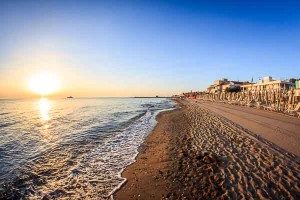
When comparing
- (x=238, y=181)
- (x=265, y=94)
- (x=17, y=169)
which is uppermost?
(x=265, y=94)

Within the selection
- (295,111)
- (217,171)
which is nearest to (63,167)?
(217,171)

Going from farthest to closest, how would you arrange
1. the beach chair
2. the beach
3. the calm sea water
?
the beach chair
the calm sea water
the beach

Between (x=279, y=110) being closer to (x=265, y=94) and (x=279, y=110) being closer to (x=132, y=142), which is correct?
(x=265, y=94)

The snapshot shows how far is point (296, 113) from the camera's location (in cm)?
Result: 2122

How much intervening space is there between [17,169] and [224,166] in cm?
772

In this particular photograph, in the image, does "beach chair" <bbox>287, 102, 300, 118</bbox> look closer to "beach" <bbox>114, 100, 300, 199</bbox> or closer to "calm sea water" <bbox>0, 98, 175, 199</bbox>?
"beach" <bbox>114, 100, 300, 199</bbox>

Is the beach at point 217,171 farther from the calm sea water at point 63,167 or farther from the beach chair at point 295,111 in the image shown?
the beach chair at point 295,111

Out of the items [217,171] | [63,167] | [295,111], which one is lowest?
[63,167]

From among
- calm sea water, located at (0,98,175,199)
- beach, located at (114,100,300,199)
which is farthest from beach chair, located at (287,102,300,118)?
calm sea water, located at (0,98,175,199)

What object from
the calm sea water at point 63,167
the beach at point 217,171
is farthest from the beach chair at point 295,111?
the calm sea water at point 63,167

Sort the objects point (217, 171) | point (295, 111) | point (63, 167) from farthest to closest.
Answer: point (295, 111), point (63, 167), point (217, 171)

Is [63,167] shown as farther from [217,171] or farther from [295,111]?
[295,111]

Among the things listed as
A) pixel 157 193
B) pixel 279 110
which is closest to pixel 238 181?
pixel 157 193

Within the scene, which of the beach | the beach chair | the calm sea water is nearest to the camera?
the beach
